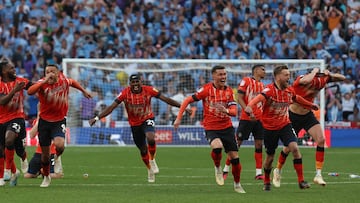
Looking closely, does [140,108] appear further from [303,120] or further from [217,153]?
[303,120]

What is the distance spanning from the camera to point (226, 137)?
18.4 meters

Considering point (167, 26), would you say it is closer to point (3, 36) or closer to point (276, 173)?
point (3, 36)

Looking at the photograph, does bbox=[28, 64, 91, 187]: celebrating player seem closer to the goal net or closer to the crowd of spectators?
the goal net

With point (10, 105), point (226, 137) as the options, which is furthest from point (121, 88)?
point (226, 137)

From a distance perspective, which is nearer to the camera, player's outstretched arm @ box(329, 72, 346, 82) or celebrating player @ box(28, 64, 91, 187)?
celebrating player @ box(28, 64, 91, 187)

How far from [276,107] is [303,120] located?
1.92m

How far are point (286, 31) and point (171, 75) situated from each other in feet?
24.2

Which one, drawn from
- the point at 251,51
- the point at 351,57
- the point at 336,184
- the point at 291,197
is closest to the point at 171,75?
the point at 251,51

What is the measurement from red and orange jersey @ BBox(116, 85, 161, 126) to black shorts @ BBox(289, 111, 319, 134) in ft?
10.9

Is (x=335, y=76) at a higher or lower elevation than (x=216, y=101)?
higher

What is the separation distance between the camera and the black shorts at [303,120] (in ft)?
66.0

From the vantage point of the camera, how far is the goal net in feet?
117

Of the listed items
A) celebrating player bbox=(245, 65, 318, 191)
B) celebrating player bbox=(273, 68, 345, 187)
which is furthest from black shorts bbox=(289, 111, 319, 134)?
celebrating player bbox=(245, 65, 318, 191)

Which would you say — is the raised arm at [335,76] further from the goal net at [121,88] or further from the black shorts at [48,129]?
the goal net at [121,88]
